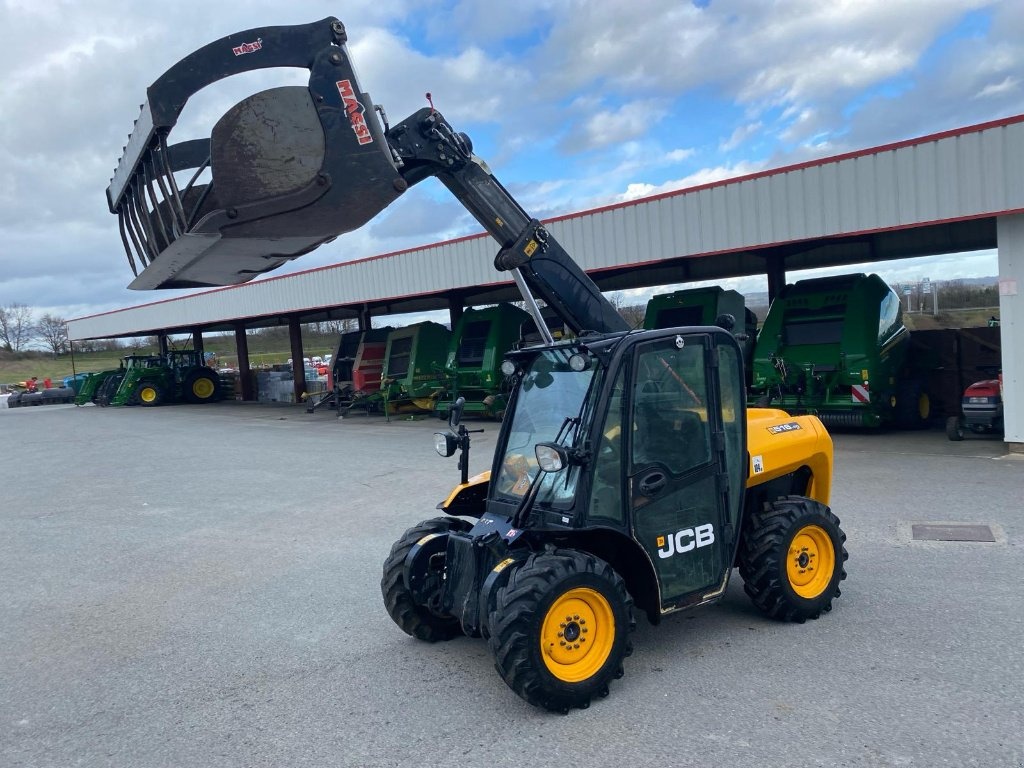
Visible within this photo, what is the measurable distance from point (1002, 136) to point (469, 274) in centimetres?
1045

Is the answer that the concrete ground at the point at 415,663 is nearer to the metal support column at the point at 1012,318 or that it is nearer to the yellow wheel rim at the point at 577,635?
the yellow wheel rim at the point at 577,635

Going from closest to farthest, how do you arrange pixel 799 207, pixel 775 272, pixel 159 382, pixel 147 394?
pixel 799 207 → pixel 775 272 → pixel 147 394 → pixel 159 382

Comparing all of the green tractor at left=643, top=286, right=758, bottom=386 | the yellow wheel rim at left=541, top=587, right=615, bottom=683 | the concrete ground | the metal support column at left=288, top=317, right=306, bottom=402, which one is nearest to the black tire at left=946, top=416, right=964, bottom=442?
the concrete ground

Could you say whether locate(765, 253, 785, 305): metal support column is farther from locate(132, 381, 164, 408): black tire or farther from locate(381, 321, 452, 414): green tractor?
locate(132, 381, 164, 408): black tire

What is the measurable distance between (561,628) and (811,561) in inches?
78.1

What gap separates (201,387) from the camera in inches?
1278

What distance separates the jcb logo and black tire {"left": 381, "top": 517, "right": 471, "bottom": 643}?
1.25 metres

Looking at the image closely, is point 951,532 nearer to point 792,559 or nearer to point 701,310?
point 792,559

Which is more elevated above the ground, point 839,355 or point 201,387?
point 839,355

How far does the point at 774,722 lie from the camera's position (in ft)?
11.9

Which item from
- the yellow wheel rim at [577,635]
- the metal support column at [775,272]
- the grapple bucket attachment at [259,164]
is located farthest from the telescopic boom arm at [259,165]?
the metal support column at [775,272]

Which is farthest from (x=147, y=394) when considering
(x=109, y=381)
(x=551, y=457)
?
(x=551, y=457)

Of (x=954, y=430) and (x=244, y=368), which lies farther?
(x=244, y=368)

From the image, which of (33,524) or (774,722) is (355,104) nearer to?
(774,722)
